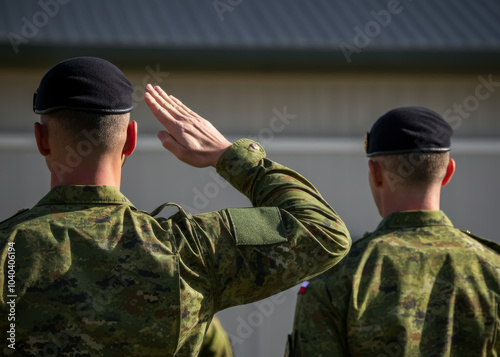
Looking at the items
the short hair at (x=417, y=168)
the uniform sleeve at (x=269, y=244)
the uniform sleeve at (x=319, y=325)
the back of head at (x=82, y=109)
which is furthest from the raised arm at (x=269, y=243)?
the short hair at (x=417, y=168)

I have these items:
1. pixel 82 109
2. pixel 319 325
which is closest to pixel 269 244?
pixel 82 109

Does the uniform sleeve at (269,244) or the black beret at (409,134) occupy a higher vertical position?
the black beret at (409,134)

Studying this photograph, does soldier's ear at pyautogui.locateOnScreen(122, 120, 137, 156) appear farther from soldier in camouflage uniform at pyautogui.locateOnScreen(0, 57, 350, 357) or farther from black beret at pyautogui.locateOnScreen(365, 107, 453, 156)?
black beret at pyautogui.locateOnScreen(365, 107, 453, 156)

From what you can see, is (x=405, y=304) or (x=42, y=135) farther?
(x=405, y=304)

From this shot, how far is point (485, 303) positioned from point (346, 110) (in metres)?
3.21

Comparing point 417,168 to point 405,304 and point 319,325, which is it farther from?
point 319,325

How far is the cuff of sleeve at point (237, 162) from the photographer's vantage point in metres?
2.15

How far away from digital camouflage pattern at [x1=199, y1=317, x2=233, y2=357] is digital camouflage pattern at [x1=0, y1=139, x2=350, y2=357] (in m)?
0.44

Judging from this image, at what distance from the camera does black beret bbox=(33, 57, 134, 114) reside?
204cm

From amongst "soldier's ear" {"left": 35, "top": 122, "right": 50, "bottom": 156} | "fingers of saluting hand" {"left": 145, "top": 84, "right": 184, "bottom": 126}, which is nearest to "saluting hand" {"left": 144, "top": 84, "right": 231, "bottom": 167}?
"fingers of saluting hand" {"left": 145, "top": 84, "right": 184, "bottom": 126}

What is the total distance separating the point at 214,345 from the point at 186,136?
2.49ft

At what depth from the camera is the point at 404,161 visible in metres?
3.01

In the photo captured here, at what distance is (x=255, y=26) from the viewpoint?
5.98 m

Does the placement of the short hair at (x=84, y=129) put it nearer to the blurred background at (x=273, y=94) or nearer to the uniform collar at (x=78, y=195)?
the uniform collar at (x=78, y=195)
